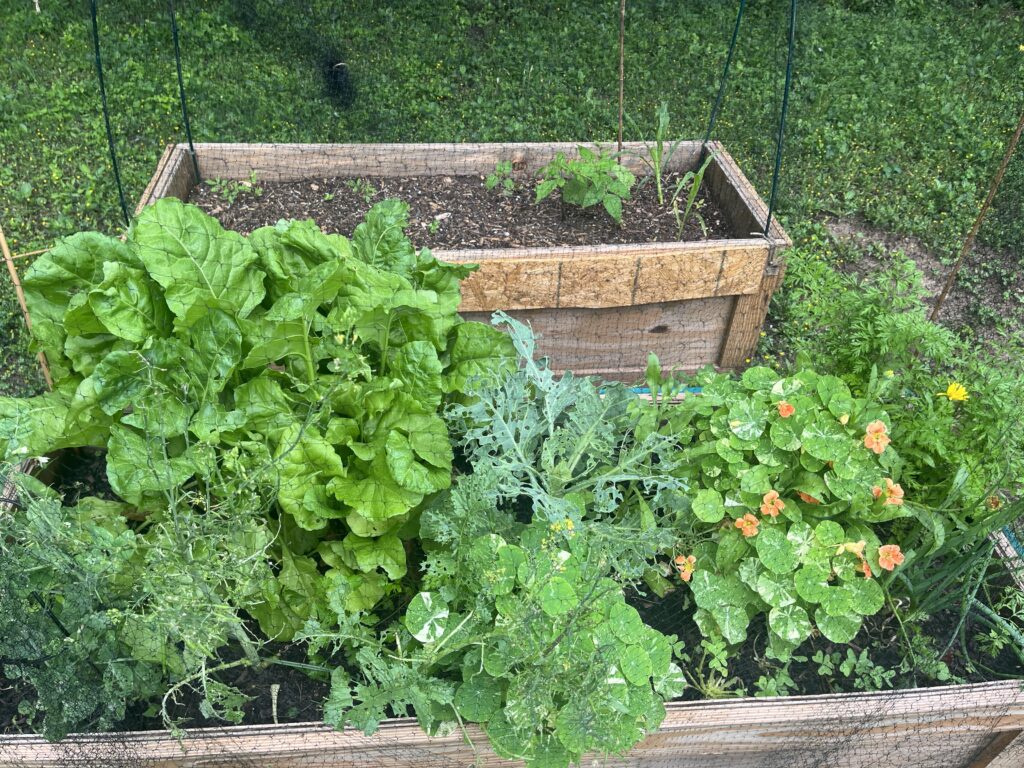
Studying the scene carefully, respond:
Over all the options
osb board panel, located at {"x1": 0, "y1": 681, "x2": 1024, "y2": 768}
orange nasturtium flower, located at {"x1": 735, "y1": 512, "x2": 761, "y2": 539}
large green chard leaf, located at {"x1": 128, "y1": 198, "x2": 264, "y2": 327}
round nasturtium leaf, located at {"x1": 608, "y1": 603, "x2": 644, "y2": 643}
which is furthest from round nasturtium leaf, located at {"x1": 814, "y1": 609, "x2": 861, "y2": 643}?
large green chard leaf, located at {"x1": 128, "y1": 198, "x2": 264, "y2": 327}

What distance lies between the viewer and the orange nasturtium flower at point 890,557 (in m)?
2.01

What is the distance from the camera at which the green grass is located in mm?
4227

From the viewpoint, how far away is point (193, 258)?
203cm

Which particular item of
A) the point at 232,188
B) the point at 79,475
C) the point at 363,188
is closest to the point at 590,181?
the point at 363,188

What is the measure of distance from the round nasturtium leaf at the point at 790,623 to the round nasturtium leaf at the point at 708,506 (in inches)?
9.7

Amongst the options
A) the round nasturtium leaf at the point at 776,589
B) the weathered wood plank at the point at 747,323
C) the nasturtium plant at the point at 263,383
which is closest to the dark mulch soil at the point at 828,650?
the round nasturtium leaf at the point at 776,589

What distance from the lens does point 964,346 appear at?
224 cm

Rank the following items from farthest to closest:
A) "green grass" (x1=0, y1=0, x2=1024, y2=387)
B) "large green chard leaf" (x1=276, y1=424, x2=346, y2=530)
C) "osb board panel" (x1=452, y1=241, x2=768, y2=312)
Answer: "green grass" (x1=0, y1=0, x2=1024, y2=387) < "osb board panel" (x1=452, y1=241, x2=768, y2=312) < "large green chard leaf" (x1=276, y1=424, x2=346, y2=530)

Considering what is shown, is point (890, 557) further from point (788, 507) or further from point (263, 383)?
point (263, 383)

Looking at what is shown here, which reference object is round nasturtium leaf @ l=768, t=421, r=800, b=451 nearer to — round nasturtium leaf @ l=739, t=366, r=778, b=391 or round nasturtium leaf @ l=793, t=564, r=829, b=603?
round nasturtium leaf @ l=739, t=366, r=778, b=391

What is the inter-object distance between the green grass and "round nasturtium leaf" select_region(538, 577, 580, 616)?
2787mm

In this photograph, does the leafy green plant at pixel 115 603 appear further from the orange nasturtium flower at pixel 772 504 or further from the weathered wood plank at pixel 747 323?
the weathered wood plank at pixel 747 323

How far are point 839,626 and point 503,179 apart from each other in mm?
2143

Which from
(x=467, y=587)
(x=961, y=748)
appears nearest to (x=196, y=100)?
(x=467, y=587)
